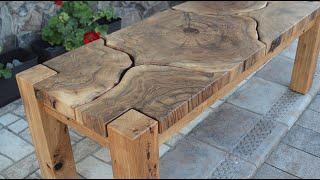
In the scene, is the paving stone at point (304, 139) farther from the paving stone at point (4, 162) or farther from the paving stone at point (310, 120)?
the paving stone at point (4, 162)

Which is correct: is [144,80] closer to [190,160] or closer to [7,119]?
[190,160]

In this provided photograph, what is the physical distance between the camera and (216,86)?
1362 millimetres

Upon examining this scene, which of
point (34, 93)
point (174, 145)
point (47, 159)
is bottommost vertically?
point (47, 159)

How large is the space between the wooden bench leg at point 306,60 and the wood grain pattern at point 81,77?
43.2 inches

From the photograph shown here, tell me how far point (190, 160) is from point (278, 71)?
1528 mm

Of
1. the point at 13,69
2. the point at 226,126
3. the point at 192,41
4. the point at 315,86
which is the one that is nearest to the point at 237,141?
the point at 226,126

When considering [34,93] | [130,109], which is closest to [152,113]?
[130,109]

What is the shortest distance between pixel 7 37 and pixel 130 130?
5.41 feet

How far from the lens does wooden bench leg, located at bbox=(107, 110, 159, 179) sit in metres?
1.10

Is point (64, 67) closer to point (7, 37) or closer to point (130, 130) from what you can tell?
point (130, 130)

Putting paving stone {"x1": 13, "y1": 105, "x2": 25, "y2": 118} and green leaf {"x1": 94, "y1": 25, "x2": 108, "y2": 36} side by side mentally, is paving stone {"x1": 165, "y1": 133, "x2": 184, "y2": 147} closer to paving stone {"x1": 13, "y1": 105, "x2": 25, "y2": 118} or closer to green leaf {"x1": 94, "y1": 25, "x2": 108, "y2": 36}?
paving stone {"x1": 13, "y1": 105, "x2": 25, "y2": 118}

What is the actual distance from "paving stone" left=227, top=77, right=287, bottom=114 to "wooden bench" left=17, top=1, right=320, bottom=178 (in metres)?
0.41

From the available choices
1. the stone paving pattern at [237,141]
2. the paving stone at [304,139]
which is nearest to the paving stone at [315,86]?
the stone paving pattern at [237,141]

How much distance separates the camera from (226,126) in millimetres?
1603
